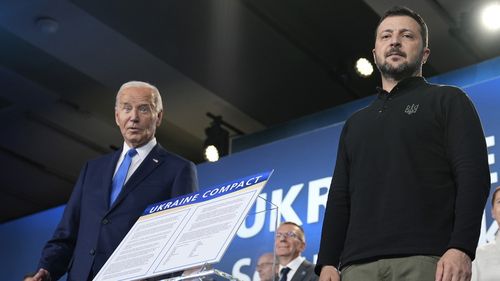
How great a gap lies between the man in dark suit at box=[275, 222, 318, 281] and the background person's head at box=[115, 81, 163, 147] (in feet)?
4.89

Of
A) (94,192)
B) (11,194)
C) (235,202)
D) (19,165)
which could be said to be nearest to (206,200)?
(235,202)

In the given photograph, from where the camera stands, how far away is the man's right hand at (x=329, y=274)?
2.09 metres

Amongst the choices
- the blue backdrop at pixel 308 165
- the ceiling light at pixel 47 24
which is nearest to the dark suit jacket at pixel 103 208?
the blue backdrop at pixel 308 165

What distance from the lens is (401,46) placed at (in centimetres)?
228

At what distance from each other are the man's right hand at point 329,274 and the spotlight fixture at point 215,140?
605cm

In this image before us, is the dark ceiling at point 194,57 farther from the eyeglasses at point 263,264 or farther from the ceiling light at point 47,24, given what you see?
the eyeglasses at point 263,264

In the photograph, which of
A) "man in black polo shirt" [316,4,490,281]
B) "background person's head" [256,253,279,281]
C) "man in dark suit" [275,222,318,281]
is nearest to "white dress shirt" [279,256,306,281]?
"man in dark suit" [275,222,318,281]

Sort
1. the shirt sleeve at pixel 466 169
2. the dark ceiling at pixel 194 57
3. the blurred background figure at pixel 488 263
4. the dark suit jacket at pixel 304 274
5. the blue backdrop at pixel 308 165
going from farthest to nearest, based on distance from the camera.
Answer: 1. the dark ceiling at pixel 194 57
2. the blue backdrop at pixel 308 165
3. the dark suit jacket at pixel 304 274
4. the blurred background figure at pixel 488 263
5. the shirt sleeve at pixel 466 169

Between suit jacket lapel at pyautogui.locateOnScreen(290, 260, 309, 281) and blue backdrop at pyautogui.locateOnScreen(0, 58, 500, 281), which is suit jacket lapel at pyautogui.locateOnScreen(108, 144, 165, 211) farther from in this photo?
blue backdrop at pyautogui.locateOnScreen(0, 58, 500, 281)

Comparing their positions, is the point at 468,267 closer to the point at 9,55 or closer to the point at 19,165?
the point at 9,55

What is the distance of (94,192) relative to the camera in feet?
9.13

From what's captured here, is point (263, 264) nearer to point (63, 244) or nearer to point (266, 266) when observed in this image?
point (266, 266)

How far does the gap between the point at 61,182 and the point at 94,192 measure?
7.65m

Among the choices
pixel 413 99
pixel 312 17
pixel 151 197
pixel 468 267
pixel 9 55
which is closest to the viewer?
pixel 468 267
